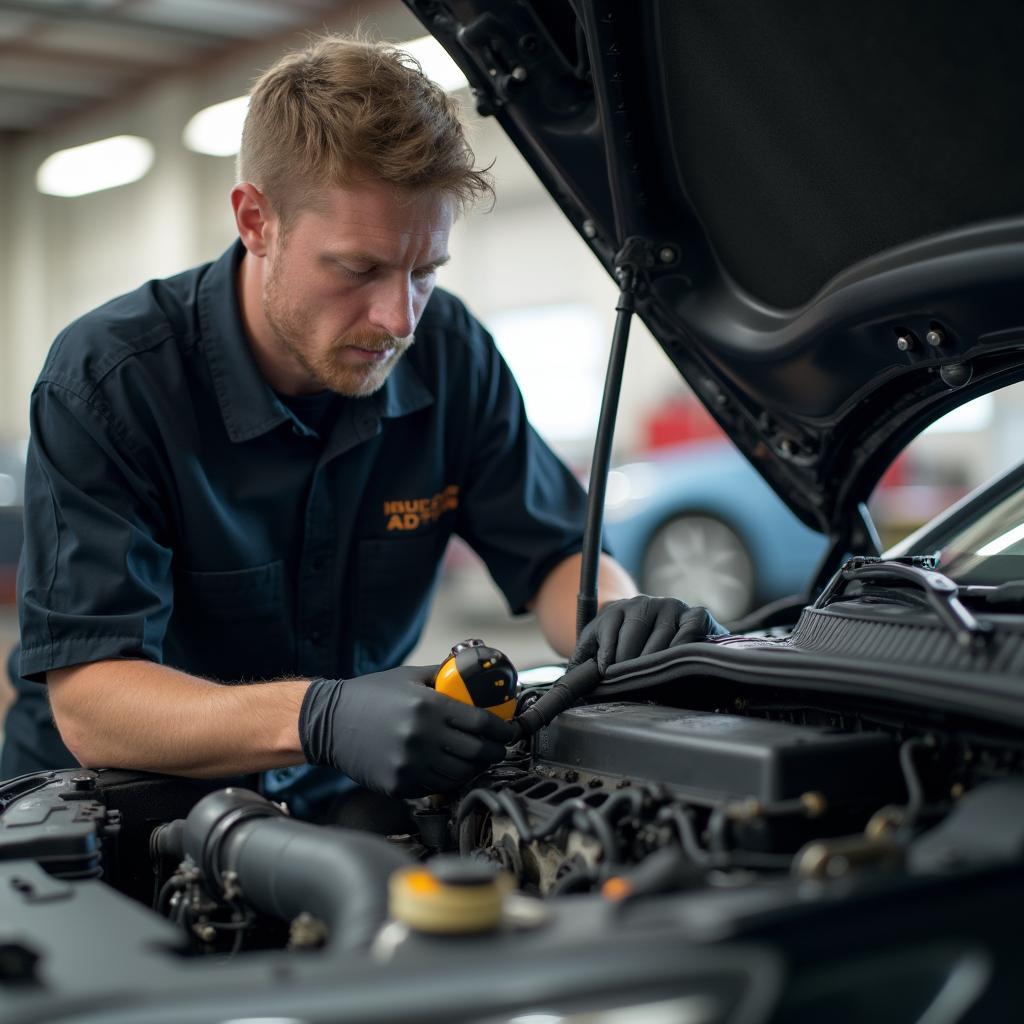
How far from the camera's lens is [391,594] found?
6.42 ft

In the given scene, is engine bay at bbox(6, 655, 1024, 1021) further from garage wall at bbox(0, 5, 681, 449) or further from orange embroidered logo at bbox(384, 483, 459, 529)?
garage wall at bbox(0, 5, 681, 449)

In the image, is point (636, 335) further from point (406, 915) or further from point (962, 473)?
point (406, 915)

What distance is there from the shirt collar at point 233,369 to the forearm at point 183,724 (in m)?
0.41

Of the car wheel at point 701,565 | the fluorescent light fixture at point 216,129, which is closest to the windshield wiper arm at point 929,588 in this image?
the car wheel at point 701,565

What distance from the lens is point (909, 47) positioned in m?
1.18

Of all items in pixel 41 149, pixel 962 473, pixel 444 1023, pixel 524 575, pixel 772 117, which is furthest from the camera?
pixel 41 149

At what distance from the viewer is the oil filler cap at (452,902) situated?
0.71 metres

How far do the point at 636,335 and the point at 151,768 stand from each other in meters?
6.96

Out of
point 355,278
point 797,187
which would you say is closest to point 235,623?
point 355,278

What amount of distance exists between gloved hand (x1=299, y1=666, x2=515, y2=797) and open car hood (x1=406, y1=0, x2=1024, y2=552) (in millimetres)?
622

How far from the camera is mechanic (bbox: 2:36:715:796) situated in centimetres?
151

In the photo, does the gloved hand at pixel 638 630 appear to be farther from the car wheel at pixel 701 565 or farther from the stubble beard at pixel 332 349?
the car wheel at pixel 701 565

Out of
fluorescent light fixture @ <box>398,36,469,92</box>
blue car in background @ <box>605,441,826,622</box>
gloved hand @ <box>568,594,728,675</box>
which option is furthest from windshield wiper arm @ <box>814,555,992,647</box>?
fluorescent light fixture @ <box>398,36,469,92</box>

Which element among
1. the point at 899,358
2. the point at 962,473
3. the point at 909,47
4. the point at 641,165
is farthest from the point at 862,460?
the point at 962,473
